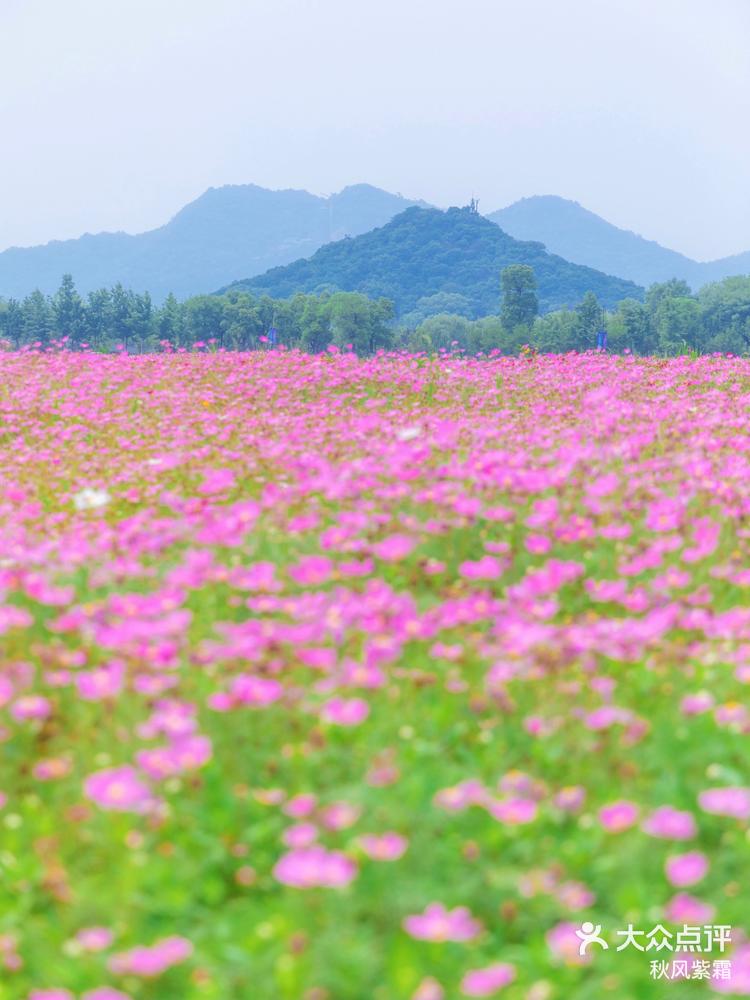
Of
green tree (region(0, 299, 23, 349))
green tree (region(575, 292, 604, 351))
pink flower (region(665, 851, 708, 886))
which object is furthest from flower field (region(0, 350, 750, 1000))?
green tree (region(575, 292, 604, 351))

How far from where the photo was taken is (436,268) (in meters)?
165

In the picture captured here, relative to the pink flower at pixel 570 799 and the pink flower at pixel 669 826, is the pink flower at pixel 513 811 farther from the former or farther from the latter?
the pink flower at pixel 669 826

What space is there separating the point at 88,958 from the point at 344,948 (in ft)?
1.73

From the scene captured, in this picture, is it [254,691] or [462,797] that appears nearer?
[462,797]

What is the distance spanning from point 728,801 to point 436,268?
551ft

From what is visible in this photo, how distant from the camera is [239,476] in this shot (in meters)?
5.66

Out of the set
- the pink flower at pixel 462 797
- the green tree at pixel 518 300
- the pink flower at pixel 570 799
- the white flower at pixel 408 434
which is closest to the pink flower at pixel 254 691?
the pink flower at pixel 462 797

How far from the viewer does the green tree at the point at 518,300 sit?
4023 inches

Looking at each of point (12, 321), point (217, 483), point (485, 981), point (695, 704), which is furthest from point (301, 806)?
point (12, 321)

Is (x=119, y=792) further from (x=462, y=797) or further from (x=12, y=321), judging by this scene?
(x=12, y=321)

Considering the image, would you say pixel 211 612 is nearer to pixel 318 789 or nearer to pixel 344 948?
pixel 318 789

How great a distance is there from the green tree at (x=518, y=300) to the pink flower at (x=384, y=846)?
102 m

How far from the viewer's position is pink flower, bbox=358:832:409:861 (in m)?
2.07

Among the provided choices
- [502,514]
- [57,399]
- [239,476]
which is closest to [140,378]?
[57,399]
